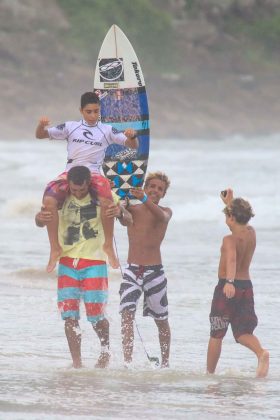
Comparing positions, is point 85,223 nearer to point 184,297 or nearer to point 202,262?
point 184,297

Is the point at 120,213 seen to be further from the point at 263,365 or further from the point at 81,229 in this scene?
the point at 263,365

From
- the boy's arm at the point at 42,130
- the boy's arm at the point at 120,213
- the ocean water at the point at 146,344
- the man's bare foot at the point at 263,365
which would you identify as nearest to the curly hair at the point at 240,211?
the boy's arm at the point at 120,213

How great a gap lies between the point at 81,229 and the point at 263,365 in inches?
52.1

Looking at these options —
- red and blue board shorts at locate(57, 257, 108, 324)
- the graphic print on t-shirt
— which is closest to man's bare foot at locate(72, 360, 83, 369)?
red and blue board shorts at locate(57, 257, 108, 324)

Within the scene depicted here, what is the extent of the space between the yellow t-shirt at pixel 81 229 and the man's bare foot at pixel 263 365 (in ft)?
3.54

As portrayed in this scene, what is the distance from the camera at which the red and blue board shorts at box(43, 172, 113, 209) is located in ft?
27.4

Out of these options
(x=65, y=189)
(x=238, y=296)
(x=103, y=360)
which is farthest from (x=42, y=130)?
(x=238, y=296)

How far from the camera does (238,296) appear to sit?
8219mm

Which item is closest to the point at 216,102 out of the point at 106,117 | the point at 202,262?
the point at 202,262

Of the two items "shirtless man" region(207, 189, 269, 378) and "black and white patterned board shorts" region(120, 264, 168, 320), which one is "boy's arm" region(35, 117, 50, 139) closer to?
"black and white patterned board shorts" region(120, 264, 168, 320)

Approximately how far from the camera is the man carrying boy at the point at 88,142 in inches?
329

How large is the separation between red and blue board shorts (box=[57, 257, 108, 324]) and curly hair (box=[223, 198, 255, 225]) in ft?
2.65

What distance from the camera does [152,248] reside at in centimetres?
862

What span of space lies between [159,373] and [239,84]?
5171 cm
